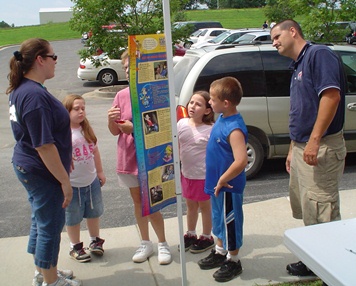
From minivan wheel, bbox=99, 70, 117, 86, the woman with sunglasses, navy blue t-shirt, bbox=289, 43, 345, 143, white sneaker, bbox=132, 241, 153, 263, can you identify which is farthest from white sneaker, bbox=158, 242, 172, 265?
minivan wheel, bbox=99, 70, 117, 86

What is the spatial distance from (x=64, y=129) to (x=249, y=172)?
3588 millimetres

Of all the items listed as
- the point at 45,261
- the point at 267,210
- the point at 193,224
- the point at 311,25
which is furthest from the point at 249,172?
the point at 311,25

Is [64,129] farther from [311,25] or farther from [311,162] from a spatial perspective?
[311,25]

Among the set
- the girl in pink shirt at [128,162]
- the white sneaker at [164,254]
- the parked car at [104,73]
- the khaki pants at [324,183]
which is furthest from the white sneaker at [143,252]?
the parked car at [104,73]

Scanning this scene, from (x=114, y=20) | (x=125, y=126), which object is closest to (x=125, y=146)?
(x=125, y=126)

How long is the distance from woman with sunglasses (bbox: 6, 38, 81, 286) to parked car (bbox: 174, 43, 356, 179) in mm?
2801

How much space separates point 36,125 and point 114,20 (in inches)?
467

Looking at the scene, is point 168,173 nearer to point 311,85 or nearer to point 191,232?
point 191,232

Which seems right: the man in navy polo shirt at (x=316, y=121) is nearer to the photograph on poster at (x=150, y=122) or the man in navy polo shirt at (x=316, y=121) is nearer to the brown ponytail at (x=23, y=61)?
the photograph on poster at (x=150, y=122)

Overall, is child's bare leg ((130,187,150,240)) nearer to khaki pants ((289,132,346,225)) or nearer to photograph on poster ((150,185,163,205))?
photograph on poster ((150,185,163,205))

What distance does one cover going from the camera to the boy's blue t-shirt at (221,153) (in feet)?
10.6

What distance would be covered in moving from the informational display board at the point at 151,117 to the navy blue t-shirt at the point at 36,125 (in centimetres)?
49

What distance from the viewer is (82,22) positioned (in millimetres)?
13891

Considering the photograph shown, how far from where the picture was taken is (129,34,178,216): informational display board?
2865mm
